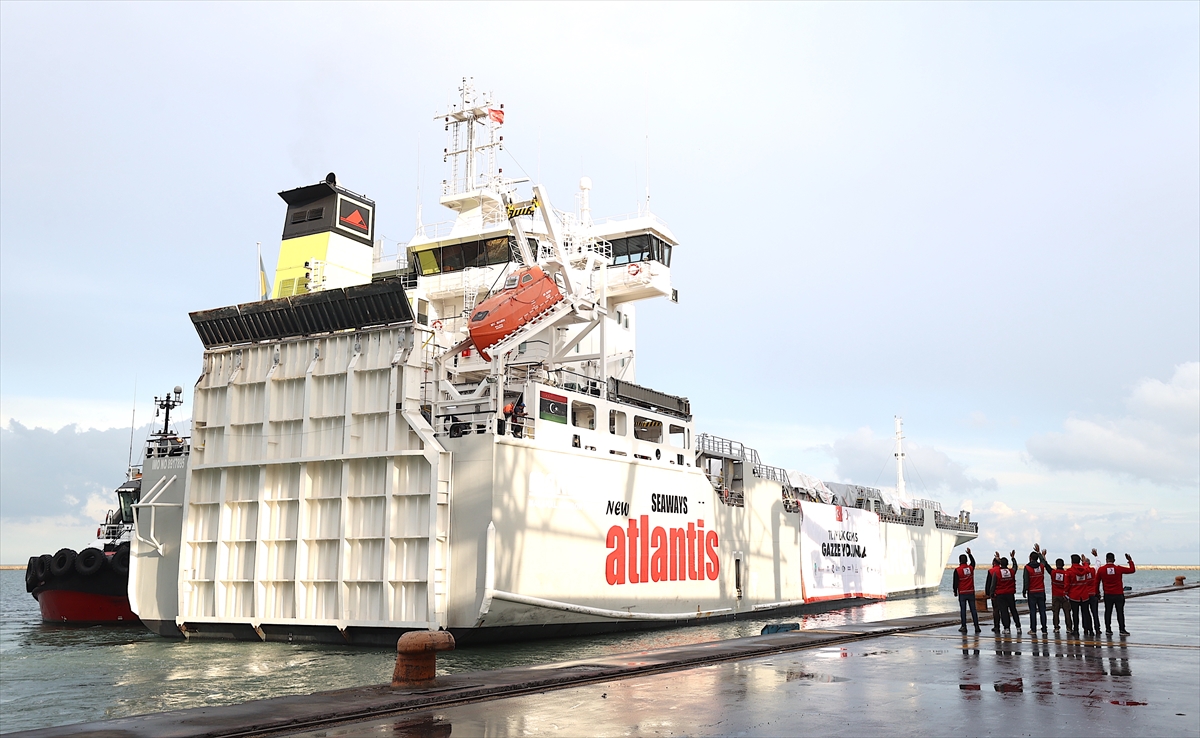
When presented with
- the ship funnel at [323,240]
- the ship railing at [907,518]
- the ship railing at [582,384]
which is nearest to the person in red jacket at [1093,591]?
the ship railing at [582,384]

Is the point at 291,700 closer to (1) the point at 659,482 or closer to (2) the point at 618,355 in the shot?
(1) the point at 659,482

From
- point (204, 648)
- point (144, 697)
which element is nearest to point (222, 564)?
point (204, 648)

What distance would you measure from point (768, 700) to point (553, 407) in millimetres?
14602

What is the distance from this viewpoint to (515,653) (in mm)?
20453

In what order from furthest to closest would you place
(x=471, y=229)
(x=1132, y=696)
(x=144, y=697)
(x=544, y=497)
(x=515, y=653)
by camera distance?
(x=471, y=229) → (x=544, y=497) → (x=515, y=653) → (x=144, y=697) → (x=1132, y=696)

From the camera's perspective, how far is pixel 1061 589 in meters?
18.6

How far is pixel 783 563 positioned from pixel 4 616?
1448 inches

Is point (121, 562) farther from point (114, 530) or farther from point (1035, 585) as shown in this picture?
point (1035, 585)

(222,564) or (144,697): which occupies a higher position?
(222,564)

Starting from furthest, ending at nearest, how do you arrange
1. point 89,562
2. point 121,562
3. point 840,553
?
1. point 840,553
2. point 89,562
3. point 121,562

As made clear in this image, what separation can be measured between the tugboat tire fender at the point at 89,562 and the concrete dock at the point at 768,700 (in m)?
23.8

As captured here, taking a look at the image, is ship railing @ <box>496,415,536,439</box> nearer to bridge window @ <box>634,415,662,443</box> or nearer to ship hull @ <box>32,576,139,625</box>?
bridge window @ <box>634,415,662,443</box>

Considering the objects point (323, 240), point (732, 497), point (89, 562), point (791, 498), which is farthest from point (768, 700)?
point (791, 498)

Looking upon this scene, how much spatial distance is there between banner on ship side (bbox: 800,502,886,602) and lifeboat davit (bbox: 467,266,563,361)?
59.2 ft
